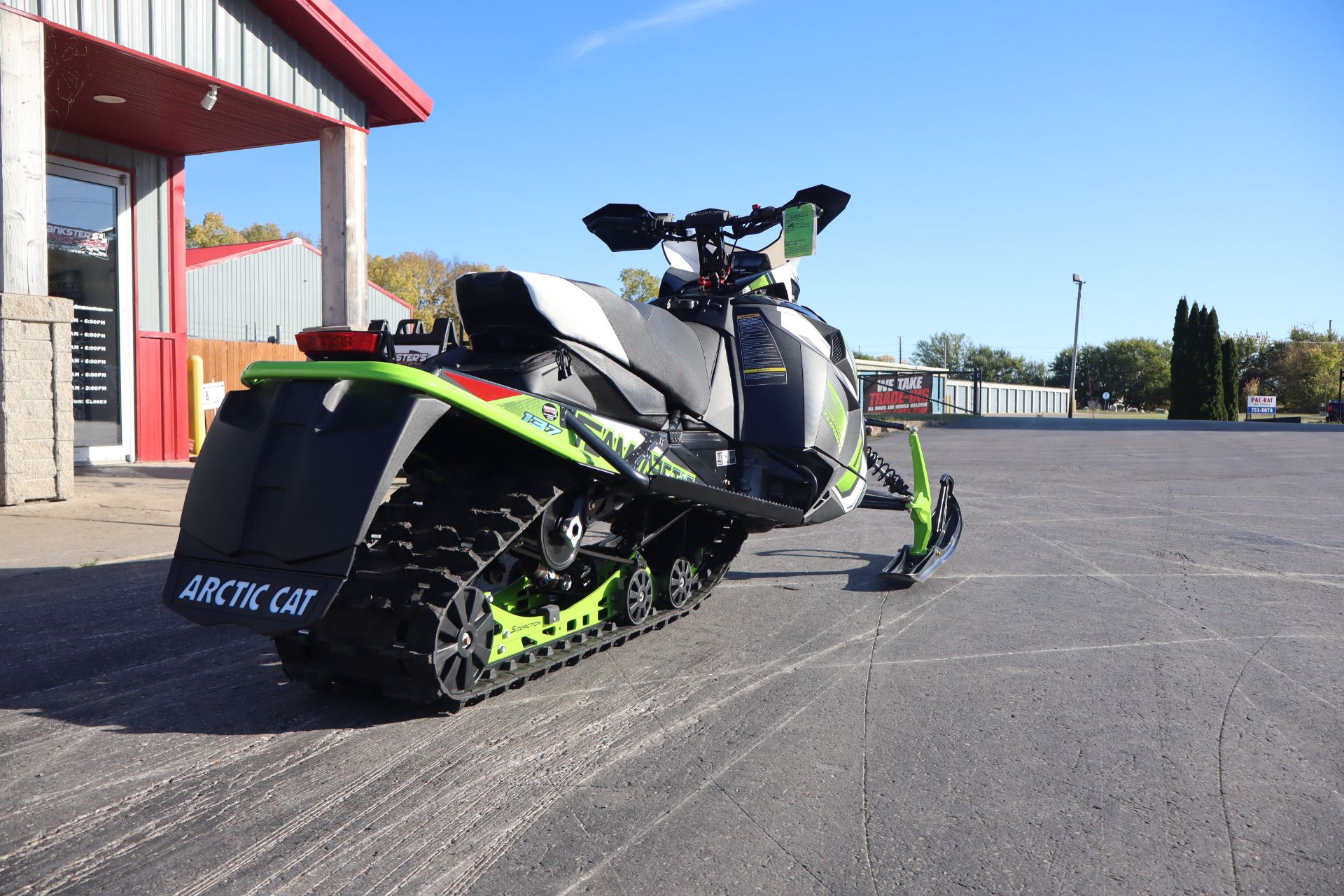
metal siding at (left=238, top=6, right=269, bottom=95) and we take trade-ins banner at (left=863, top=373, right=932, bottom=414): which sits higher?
metal siding at (left=238, top=6, right=269, bottom=95)

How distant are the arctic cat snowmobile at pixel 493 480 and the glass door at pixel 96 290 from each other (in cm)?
1000

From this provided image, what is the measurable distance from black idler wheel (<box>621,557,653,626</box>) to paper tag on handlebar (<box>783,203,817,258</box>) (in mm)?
2161

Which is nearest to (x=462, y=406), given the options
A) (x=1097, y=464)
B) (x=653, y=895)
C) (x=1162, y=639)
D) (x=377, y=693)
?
(x=377, y=693)

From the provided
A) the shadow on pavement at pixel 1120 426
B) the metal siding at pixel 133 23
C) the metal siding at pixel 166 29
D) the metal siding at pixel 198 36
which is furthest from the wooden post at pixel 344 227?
the shadow on pavement at pixel 1120 426

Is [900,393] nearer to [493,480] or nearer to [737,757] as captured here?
[493,480]

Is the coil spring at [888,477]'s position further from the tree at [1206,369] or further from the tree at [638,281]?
the tree at [1206,369]

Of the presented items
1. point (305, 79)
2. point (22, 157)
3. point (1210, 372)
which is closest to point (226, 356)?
point (305, 79)

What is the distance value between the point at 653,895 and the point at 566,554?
5.38 ft

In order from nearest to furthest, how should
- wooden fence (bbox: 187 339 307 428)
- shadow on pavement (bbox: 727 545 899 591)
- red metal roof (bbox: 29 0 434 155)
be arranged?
shadow on pavement (bbox: 727 545 899 591) < red metal roof (bbox: 29 0 434 155) < wooden fence (bbox: 187 339 307 428)

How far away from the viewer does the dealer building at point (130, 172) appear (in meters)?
8.24

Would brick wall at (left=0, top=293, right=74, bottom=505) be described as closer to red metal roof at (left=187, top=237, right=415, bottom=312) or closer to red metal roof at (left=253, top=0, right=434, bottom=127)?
red metal roof at (left=253, top=0, right=434, bottom=127)

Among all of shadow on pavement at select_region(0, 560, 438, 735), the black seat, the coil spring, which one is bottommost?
shadow on pavement at select_region(0, 560, 438, 735)

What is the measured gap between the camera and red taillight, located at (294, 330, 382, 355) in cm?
328

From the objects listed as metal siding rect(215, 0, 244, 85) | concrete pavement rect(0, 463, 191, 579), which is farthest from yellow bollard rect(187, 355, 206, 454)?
metal siding rect(215, 0, 244, 85)
